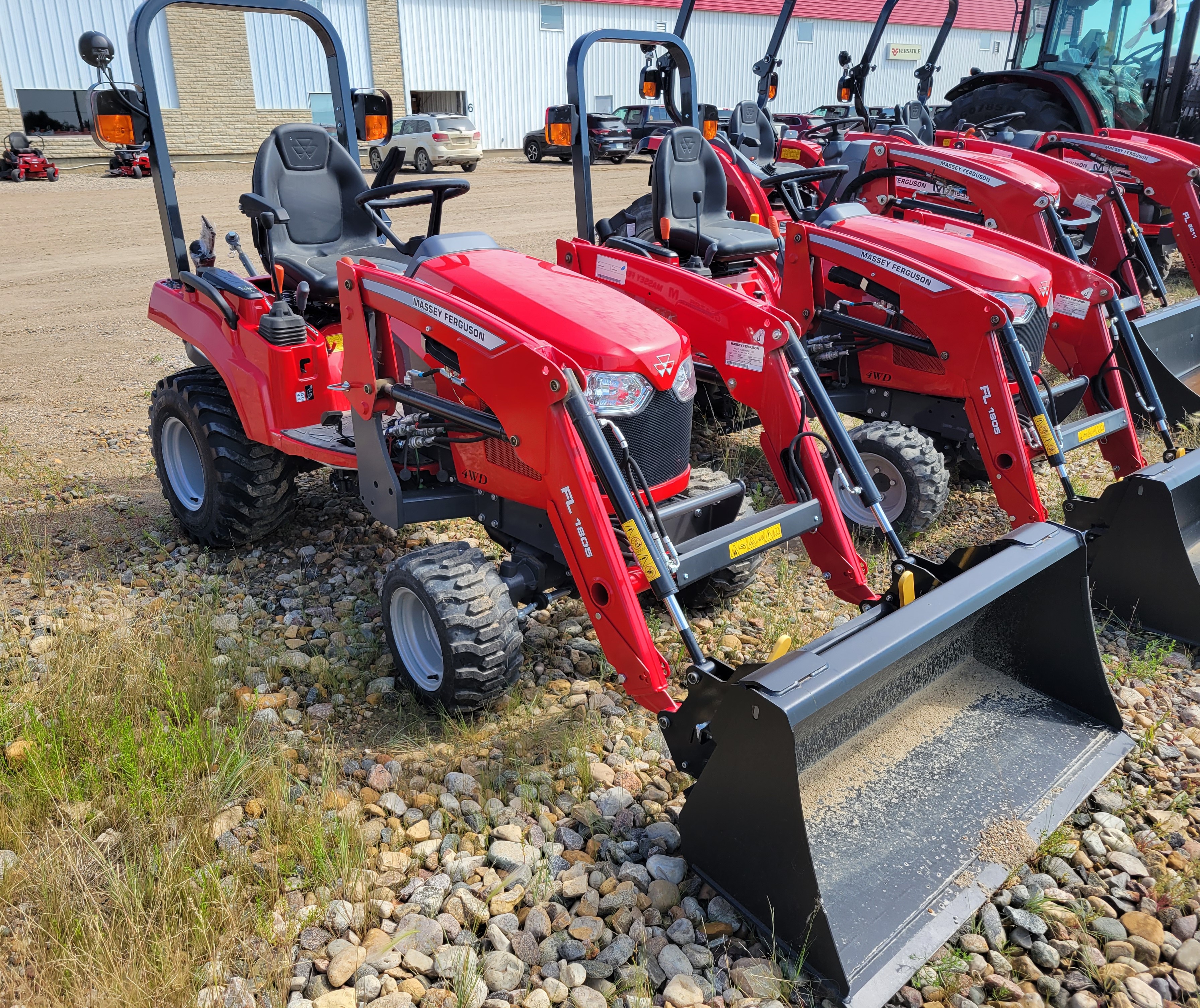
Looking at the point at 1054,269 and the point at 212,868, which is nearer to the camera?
the point at 212,868

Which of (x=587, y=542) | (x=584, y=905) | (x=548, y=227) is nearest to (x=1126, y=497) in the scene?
(x=587, y=542)

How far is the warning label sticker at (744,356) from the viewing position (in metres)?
3.60

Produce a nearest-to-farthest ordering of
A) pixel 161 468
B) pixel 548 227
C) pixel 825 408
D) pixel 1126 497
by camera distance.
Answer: pixel 825 408
pixel 1126 497
pixel 161 468
pixel 548 227

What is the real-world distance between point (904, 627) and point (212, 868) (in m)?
1.77

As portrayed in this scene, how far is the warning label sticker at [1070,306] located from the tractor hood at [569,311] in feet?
8.76

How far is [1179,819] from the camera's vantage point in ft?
8.92

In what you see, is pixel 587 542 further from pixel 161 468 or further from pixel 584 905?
pixel 161 468

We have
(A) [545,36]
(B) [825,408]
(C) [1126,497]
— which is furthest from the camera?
(A) [545,36]

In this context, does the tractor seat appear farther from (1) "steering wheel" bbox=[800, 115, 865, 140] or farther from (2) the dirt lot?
(1) "steering wheel" bbox=[800, 115, 865, 140]

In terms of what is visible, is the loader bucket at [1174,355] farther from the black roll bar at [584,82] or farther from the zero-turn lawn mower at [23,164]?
the zero-turn lawn mower at [23,164]

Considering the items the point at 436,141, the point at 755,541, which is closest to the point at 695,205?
the point at 755,541

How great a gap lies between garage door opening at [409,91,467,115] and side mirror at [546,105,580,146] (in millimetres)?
22757

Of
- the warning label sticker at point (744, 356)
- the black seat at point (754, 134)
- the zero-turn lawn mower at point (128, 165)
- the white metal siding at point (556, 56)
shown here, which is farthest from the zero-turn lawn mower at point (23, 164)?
the warning label sticker at point (744, 356)

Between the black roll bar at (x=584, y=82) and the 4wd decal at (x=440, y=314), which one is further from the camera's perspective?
the black roll bar at (x=584, y=82)
